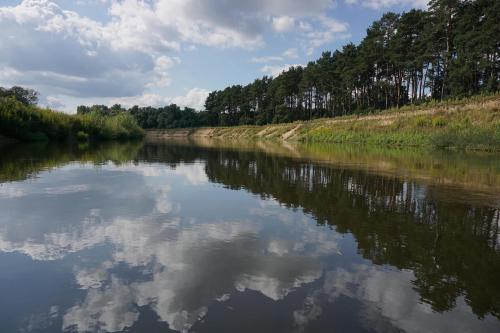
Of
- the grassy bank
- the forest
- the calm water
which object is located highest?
the forest

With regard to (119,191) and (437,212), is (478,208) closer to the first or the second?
(437,212)

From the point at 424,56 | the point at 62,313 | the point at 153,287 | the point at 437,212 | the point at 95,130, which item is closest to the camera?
the point at 62,313

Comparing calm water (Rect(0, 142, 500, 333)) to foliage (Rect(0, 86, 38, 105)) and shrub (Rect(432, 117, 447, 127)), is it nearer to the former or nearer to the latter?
shrub (Rect(432, 117, 447, 127))

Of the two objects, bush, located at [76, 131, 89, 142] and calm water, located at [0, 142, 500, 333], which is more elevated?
bush, located at [76, 131, 89, 142]

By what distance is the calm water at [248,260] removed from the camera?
5.26 metres

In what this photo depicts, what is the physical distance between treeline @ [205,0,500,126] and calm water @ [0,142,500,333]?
47.8m

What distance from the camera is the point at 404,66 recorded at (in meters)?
65.8

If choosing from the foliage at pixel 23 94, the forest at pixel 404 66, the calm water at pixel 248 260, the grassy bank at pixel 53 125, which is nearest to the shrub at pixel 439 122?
the forest at pixel 404 66

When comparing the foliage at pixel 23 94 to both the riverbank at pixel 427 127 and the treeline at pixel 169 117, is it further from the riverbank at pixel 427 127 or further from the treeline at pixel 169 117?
the riverbank at pixel 427 127

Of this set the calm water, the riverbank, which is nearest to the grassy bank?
the riverbank

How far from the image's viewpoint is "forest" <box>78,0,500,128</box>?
177ft

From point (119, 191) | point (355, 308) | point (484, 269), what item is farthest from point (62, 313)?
point (119, 191)

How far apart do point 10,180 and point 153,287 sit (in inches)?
523

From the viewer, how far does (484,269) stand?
23.3ft
